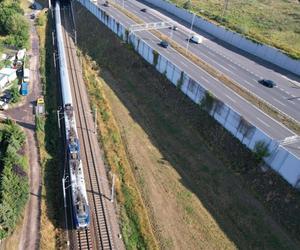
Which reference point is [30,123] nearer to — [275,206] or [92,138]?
[92,138]

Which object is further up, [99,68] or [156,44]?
[156,44]

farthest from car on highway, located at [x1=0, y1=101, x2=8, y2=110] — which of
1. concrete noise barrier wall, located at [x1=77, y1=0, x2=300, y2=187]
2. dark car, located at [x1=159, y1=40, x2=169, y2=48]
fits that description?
dark car, located at [x1=159, y1=40, x2=169, y2=48]

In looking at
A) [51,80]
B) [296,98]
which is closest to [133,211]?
[296,98]

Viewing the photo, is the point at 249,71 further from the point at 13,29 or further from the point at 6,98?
the point at 13,29

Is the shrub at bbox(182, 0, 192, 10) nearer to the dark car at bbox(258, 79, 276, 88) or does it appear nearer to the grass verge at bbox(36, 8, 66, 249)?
the grass verge at bbox(36, 8, 66, 249)

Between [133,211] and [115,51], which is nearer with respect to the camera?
[133,211]

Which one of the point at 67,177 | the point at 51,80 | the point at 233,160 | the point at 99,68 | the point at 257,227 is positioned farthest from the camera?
the point at 99,68
